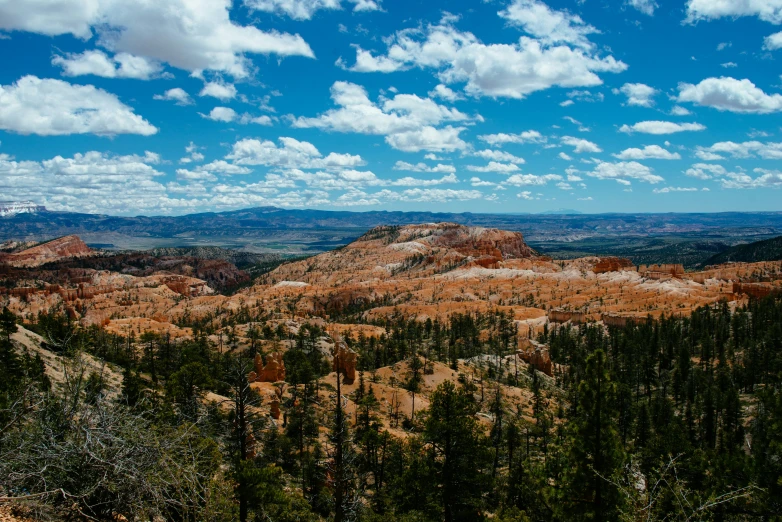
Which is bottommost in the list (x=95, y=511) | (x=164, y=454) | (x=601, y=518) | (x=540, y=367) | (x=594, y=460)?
(x=540, y=367)

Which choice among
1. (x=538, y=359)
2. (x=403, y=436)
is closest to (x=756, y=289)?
(x=538, y=359)

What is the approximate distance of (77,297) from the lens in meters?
174

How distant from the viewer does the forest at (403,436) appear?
10.5m

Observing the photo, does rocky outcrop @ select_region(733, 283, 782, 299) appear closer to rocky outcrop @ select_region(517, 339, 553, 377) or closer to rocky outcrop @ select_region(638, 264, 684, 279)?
rocky outcrop @ select_region(638, 264, 684, 279)

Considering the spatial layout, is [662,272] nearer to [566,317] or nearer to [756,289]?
[756,289]

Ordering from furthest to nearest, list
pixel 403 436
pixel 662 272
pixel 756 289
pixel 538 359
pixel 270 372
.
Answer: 1. pixel 662 272
2. pixel 756 289
3. pixel 538 359
4. pixel 270 372
5. pixel 403 436

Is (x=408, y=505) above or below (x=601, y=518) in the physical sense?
below

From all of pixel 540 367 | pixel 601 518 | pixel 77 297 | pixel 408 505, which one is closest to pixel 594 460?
pixel 601 518

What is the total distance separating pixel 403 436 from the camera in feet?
164

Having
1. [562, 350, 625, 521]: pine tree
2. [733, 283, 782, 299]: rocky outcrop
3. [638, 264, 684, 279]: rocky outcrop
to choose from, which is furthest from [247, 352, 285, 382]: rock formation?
[638, 264, 684, 279]: rocky outcrop

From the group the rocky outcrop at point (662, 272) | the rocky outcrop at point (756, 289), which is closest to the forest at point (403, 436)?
the rocky outcrop at point (756, 289)

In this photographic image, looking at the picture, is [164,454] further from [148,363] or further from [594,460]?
[148,363]

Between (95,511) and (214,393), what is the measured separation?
150 feet

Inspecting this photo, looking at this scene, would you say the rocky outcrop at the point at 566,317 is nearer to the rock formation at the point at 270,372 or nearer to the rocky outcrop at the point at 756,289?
the rocky outcrop at the point at 756,289
